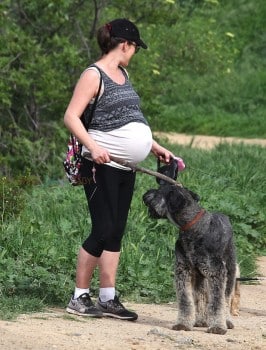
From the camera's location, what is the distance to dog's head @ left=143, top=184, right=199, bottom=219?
721 cm

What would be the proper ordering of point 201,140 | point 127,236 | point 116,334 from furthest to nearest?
point 201,140 < point 127,236 < point 116,334

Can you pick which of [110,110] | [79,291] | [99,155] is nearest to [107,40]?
[110,110]

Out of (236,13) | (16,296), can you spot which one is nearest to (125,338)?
(16,296)

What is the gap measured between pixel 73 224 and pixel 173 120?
10.4 meters

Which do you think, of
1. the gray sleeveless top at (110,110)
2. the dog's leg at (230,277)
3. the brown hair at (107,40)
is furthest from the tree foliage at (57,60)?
the dog's leg at (230,277)

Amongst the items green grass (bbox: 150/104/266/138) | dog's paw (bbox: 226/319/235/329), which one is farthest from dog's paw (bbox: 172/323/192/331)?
green grass (bbox: 150/104/266/138)

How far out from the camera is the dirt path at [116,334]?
6523 mm

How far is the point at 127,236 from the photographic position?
965 cm

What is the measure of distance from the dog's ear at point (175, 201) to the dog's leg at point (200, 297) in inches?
15.9

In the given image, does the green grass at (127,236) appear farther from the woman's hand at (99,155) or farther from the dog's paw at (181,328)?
the woman's hand at (99,155)

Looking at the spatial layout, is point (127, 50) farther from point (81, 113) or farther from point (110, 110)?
point (81, 113)

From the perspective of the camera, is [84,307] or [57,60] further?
[57,60]

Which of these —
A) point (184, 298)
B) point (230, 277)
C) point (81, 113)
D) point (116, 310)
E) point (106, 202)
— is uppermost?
point (81, 113)

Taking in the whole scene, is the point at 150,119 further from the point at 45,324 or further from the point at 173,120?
the point at 45,324
